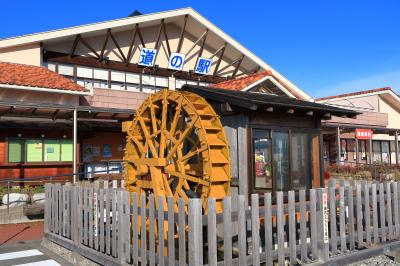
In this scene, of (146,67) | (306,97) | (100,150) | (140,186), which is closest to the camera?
(140,186)

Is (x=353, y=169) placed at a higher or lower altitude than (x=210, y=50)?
lower

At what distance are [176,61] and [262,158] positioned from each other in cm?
1477

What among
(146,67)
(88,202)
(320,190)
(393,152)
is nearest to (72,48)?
(146,67)

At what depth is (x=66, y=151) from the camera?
1706 cm

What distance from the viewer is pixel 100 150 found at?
18516mm

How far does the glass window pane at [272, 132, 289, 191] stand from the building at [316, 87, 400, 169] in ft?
63.6

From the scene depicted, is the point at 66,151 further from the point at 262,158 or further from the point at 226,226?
the point at 226,226

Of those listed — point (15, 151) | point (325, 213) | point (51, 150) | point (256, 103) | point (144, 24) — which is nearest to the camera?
point (325, 213)

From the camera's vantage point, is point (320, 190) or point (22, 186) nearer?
point (320, 190)

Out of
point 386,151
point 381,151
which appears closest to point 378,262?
point 381,151

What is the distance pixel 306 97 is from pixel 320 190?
17.5 meters

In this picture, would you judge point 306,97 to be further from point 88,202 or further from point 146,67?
point 88,202

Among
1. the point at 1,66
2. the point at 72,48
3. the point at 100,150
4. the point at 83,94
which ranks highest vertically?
the point at 72,48

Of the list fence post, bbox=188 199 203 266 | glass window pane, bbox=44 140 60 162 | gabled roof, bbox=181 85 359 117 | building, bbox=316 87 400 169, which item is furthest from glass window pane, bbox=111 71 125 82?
fence post, bbox=188 199 203 266
